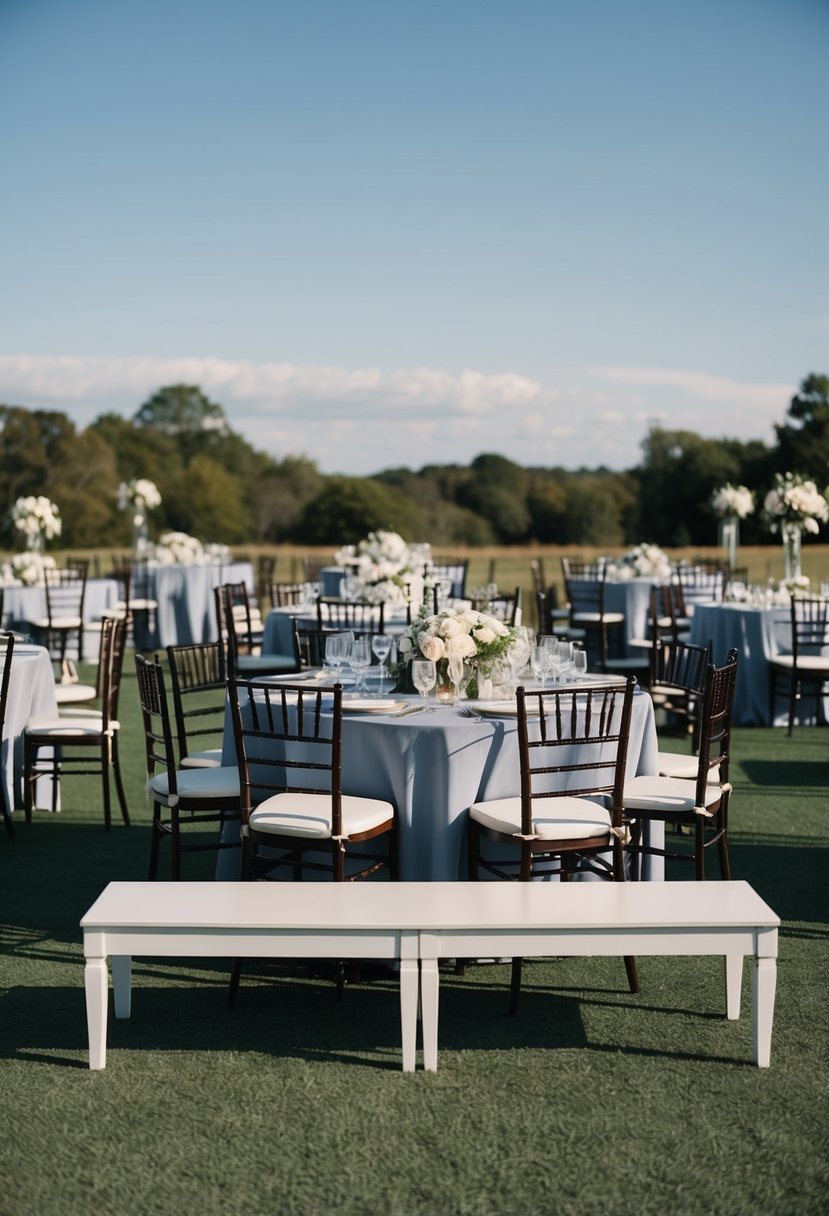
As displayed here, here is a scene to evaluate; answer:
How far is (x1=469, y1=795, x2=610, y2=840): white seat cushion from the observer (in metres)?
4.48

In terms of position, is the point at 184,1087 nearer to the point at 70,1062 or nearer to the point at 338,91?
the point at 70,1062

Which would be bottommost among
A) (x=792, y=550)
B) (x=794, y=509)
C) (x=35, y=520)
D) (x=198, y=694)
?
(x=198, y=694)

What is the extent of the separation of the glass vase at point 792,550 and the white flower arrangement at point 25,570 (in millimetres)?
7263

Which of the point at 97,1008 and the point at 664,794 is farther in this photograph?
the point at 664,794

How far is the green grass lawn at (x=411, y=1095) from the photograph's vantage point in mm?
3137

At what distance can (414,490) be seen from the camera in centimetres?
4519

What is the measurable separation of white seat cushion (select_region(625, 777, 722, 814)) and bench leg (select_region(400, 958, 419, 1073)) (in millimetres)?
1450

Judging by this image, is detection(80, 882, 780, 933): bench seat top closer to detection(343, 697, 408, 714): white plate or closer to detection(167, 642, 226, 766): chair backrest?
detection(343, 697, 408, 714): white plate

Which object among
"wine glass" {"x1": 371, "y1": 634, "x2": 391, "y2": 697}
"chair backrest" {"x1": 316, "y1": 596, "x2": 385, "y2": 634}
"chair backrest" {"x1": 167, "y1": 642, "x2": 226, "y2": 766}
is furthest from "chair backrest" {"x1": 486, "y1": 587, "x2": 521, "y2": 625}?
"wine glass" {"x1": 371, "y1": 634, "x2": 391, "y2": 697}

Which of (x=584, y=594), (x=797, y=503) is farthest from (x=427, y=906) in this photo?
(x=584, y=594)

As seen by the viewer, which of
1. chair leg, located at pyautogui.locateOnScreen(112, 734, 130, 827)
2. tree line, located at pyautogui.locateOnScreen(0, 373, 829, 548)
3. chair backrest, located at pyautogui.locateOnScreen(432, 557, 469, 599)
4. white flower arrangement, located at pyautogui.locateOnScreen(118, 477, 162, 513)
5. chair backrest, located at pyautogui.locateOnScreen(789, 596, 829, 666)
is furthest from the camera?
tree line, located at pyautogui.locateOnScreen(0, 373, 829, 548)

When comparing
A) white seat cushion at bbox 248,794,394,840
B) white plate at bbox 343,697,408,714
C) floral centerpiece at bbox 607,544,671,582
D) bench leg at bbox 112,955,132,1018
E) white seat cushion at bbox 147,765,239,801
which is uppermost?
floral centerpiece at bbox 607,544,671,582

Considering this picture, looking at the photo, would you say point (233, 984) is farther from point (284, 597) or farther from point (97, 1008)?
point (284, 597)

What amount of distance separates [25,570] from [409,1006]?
1050 centimetres
